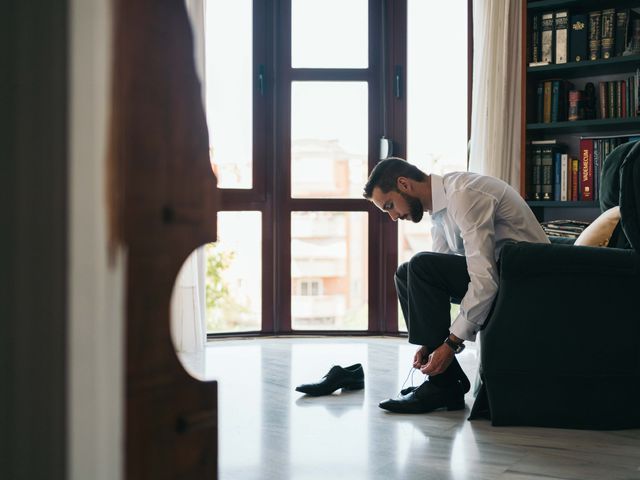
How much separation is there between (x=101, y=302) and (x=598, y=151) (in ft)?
12.3

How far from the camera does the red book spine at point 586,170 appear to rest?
3.74 metres

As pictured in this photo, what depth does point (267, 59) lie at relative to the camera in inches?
174

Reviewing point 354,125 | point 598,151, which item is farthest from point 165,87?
point 354,125

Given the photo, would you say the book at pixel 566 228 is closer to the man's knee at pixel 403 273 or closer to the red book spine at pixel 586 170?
the red book spine at pixel 586 170

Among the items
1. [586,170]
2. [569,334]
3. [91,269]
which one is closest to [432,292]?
[569,334]

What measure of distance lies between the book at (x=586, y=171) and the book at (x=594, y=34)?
16.5 inches

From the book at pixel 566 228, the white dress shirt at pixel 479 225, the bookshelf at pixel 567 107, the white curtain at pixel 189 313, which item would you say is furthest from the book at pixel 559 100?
the white curtain at pixel 189 313

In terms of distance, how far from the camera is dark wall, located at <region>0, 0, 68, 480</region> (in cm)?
28

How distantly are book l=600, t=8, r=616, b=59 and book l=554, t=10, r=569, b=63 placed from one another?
18cm

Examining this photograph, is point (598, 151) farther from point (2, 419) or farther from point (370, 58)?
point (2, 419)

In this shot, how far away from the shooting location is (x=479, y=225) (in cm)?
244

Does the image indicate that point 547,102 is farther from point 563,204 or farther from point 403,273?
point 403,273

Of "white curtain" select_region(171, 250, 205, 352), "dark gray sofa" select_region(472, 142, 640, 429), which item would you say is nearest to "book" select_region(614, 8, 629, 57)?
"dark gray sofa" select_region(472, 142, 640, 429)

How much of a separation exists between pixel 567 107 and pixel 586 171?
364mm
